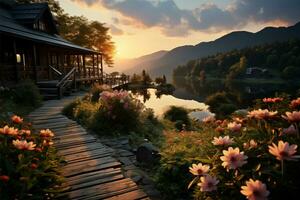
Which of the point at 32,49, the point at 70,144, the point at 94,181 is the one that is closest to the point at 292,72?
the point at 32,49

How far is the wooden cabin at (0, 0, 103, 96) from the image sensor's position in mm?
14914

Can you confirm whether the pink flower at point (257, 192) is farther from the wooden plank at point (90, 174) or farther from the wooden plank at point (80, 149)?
the wooden plank at point (80, 149)

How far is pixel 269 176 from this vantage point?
2.55 metres

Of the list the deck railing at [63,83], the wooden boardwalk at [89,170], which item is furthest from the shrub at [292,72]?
the wooden boardwalk at [89,170]

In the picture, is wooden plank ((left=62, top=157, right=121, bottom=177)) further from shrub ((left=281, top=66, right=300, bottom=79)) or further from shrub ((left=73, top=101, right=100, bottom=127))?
shrub ((left=281, top=66, right=300, bottom=79))

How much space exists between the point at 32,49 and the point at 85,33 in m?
19.9

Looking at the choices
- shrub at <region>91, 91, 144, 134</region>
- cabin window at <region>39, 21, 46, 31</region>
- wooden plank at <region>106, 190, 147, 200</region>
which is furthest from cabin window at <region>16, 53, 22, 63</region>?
wooden plank at <region>106, 190, 147, 200</region>

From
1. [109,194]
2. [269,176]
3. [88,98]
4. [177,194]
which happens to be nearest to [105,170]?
[109,194]

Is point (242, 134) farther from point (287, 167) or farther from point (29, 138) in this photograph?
point (29, 138)

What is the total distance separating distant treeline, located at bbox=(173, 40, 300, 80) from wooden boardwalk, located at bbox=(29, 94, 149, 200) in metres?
67.2

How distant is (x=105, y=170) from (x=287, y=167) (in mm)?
3040

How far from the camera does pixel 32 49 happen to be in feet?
65.2

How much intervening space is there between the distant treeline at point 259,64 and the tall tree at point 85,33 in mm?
44056

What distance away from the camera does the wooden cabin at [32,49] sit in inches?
587
